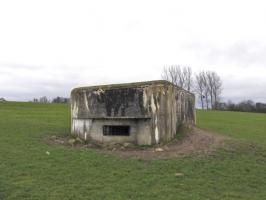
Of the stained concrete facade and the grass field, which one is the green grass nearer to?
the stained concrete facade

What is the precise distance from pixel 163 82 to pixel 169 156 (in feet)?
8.65

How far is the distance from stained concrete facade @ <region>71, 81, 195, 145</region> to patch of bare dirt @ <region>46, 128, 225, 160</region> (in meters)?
0.36

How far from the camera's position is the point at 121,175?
871cm

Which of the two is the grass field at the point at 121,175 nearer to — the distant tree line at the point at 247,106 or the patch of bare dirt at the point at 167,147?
the patch of bare dirt at the point at 167,147

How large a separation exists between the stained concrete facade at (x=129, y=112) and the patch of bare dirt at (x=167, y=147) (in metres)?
0.36

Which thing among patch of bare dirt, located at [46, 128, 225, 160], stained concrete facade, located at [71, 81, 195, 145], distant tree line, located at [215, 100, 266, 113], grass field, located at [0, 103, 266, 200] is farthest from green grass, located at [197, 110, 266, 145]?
distant tree line, located at [215, 100, 266, 113]

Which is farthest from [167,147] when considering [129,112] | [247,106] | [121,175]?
[247,106]

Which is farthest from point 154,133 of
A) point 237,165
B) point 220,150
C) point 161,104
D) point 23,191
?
point 23,191

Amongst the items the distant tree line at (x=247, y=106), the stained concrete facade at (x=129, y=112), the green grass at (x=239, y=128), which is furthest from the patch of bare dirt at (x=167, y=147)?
the distant tree line at (x=247, y=106)

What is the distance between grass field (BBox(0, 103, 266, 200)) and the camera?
7523mm

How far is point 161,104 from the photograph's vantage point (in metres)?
12.0

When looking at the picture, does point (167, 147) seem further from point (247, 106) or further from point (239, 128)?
point (247, 106)

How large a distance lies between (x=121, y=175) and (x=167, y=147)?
125 inches

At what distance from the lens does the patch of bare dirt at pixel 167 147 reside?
35.4 ft
